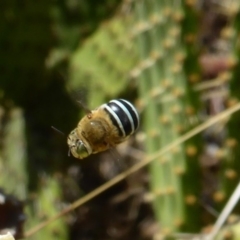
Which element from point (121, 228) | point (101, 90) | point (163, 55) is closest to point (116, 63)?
point (101, 90)

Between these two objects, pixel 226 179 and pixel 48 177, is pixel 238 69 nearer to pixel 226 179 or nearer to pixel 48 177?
pixel 226 179

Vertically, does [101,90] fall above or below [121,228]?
above

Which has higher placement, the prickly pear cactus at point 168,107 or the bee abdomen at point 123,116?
the prickly pear cactus at point 168,107

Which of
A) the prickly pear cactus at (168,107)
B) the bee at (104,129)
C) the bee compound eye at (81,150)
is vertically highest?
the prickly pear cactus at (168,107)

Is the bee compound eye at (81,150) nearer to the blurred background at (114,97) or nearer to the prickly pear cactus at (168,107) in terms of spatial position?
the blurred background at (114,97)

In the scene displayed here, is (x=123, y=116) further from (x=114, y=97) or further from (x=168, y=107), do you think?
(x=114, y=97)

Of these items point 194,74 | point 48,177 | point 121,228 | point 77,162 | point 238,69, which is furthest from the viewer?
point 121,228

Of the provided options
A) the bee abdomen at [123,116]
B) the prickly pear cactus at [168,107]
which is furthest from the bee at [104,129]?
the prickly pear cactus at [168,107]
